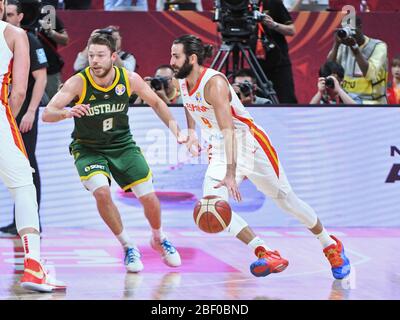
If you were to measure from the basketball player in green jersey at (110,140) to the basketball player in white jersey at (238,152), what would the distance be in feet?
1.31

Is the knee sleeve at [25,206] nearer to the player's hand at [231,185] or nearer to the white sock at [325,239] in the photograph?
the player's hand at [231,185]

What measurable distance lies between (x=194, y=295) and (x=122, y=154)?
5.95ft

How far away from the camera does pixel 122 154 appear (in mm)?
8555

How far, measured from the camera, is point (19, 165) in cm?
702

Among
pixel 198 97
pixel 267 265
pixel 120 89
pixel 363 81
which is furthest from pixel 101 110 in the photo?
pixel 363 81

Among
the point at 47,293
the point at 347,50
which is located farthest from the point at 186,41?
the point at 347,50

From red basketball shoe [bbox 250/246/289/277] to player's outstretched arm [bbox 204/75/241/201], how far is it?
713mm

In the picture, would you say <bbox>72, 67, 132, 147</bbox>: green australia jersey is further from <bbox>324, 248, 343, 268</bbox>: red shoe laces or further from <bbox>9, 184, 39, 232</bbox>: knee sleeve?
<bbox>324, 248, 343, 268</bbox>: red shoe laces

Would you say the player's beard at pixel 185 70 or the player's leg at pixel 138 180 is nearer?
the player's beard at pixel 185 70

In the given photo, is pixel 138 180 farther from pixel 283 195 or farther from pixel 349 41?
pixel 349 41

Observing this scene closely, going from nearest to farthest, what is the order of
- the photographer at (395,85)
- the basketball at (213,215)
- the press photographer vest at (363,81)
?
the basketball at (213,215) → the press photographer vest at (363,81) → the photographer at (395,85)

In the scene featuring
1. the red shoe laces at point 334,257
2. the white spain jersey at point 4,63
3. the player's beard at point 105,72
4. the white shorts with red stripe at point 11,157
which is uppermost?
the white spain jersey at point 4,63

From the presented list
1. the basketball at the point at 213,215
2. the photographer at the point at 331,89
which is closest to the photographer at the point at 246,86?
the photographer at the point at 331,89

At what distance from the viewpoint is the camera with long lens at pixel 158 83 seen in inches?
433
